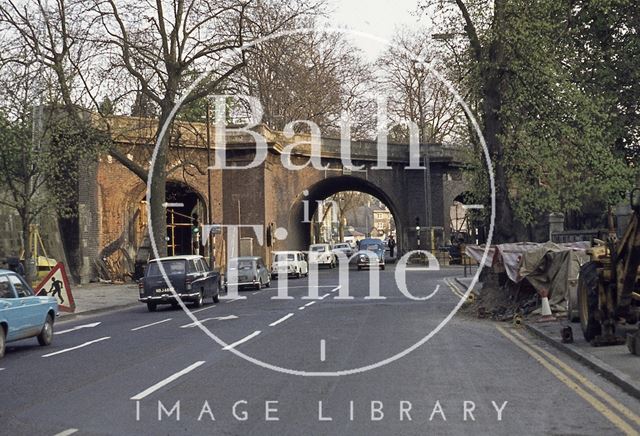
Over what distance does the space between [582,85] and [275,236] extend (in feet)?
115

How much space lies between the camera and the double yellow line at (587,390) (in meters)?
9.14

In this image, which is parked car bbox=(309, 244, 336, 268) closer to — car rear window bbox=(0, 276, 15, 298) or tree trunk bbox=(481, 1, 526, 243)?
tree trunk bbox=(481, 1, 526, 243)

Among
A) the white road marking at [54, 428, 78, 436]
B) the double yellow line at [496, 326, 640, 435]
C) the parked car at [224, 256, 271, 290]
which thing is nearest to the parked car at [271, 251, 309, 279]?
the parked car at [224, 256, 271, 290]

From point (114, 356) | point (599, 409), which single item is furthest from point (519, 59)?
point (599, 409)

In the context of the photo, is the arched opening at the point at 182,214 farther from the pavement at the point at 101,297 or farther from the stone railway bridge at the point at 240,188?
the pavement at the point at 101,297

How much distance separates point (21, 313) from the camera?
18.1 meters

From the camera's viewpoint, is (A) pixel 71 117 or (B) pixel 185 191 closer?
(A) pixel 71 117

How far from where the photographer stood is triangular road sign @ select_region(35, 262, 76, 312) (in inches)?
1040

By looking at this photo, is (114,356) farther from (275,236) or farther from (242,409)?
(275,236)

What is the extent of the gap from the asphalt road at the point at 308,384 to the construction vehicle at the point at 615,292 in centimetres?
102

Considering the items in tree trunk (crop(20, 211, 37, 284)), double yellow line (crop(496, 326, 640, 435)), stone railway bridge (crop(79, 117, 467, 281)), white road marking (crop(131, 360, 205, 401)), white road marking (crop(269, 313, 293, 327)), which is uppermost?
stone railway bridge (crop(79, 117, 467, 281))

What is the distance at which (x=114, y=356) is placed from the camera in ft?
53.4

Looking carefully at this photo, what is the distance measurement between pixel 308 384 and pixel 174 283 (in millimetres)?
17434

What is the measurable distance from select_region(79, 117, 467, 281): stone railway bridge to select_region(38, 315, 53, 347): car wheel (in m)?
21.4
